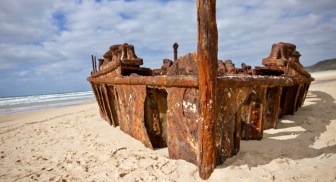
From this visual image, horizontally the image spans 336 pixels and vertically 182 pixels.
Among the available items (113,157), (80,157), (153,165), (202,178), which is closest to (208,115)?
(202,178)

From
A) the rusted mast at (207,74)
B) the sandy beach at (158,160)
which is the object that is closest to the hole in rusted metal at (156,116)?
the sandy beach at (158,160)

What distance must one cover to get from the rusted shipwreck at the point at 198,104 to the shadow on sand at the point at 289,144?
155 mm

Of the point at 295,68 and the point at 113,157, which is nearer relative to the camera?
the point at 113,157

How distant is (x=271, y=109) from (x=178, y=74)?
212 cm

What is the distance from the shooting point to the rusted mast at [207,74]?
220 cm

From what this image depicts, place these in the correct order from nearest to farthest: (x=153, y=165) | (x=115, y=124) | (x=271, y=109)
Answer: (x=153, y=165) → (x=271, y=109) → (x=115, y=124)

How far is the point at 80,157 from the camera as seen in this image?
10.9ft

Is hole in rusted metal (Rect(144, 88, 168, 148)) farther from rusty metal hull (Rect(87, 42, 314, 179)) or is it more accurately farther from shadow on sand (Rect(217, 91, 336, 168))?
shadow on sand (Rect(217, 91, 336, 168))

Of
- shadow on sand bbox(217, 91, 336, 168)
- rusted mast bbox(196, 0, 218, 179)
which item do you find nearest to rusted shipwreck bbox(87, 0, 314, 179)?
rusted mast bbox(196, 0, 218, 179)

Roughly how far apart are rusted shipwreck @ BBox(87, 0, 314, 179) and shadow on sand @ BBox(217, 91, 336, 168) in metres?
0.15

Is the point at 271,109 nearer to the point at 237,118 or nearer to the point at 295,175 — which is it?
the point at 237,118

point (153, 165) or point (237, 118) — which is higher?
point (237, 118)

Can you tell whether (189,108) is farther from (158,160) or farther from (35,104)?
(35,104)

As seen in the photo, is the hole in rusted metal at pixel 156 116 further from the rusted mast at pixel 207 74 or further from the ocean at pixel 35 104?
the ocean at pixel 35 104
